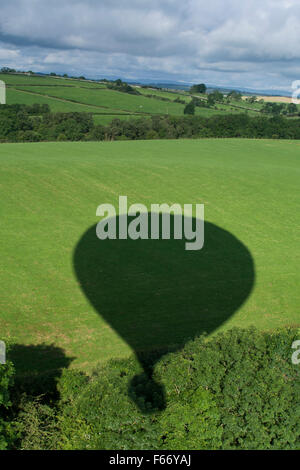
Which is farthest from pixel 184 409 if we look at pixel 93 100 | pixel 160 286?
pixel 93 100

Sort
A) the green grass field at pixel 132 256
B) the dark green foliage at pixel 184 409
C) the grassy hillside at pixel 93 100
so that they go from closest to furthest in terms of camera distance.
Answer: the dark green foliage at pixel 184 409 < the green grass field at pixel 132 256 < the grassy hillside at pixel 93 100

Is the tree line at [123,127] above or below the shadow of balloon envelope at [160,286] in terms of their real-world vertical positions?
above

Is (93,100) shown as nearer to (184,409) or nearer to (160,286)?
(160,286)

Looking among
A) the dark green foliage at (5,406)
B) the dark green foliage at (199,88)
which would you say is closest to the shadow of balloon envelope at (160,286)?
the dark green foliage at (5,406)

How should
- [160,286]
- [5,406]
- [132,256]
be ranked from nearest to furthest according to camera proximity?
[5,406]
[160,286]
[132,256]

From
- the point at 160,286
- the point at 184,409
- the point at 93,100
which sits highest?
the point at 93,100

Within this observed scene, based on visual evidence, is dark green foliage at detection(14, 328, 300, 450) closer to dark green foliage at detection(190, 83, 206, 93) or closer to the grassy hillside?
the grassy hillside

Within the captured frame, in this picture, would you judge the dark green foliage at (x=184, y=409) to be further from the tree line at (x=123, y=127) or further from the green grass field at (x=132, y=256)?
the tree line at (x=123, y=127)

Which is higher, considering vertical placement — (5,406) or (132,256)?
(132,256)

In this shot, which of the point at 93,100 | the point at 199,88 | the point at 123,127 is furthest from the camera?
the point at 199,88
